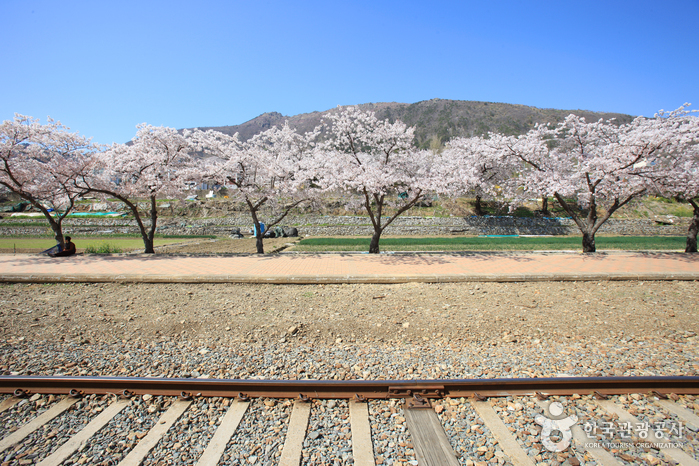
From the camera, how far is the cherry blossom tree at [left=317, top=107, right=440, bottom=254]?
13266 millimetres

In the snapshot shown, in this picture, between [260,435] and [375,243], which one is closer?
[260,435]

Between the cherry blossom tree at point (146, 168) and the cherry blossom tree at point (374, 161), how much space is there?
6759 millimetres

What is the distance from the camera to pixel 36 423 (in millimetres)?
3225

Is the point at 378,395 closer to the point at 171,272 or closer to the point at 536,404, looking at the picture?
the point at 536,404

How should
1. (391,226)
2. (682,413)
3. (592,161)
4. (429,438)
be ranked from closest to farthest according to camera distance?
1. (429,438)
2. (682,413)
3. (592,161)
4. (391,226)

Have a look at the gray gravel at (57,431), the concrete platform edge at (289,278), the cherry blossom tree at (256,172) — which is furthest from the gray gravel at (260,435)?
the cherry blossom tree at (256,172)

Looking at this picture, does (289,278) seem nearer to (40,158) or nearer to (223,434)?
(223,434)

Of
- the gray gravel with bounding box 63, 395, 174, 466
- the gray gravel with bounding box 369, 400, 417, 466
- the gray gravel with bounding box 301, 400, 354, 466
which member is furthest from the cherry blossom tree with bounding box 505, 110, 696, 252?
the gray gravel with bounding box 63, 395, 174, 466

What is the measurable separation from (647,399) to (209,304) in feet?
23.8

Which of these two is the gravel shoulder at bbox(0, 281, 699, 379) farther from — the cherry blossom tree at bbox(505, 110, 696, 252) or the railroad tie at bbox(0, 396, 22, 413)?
the cherry blossom tree at bbox(505, 110, 696, 252)

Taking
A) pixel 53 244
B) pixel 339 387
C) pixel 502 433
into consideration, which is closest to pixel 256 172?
pixel 339 387

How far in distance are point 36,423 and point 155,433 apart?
1242 millimetres

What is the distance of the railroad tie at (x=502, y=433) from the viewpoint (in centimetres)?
280
